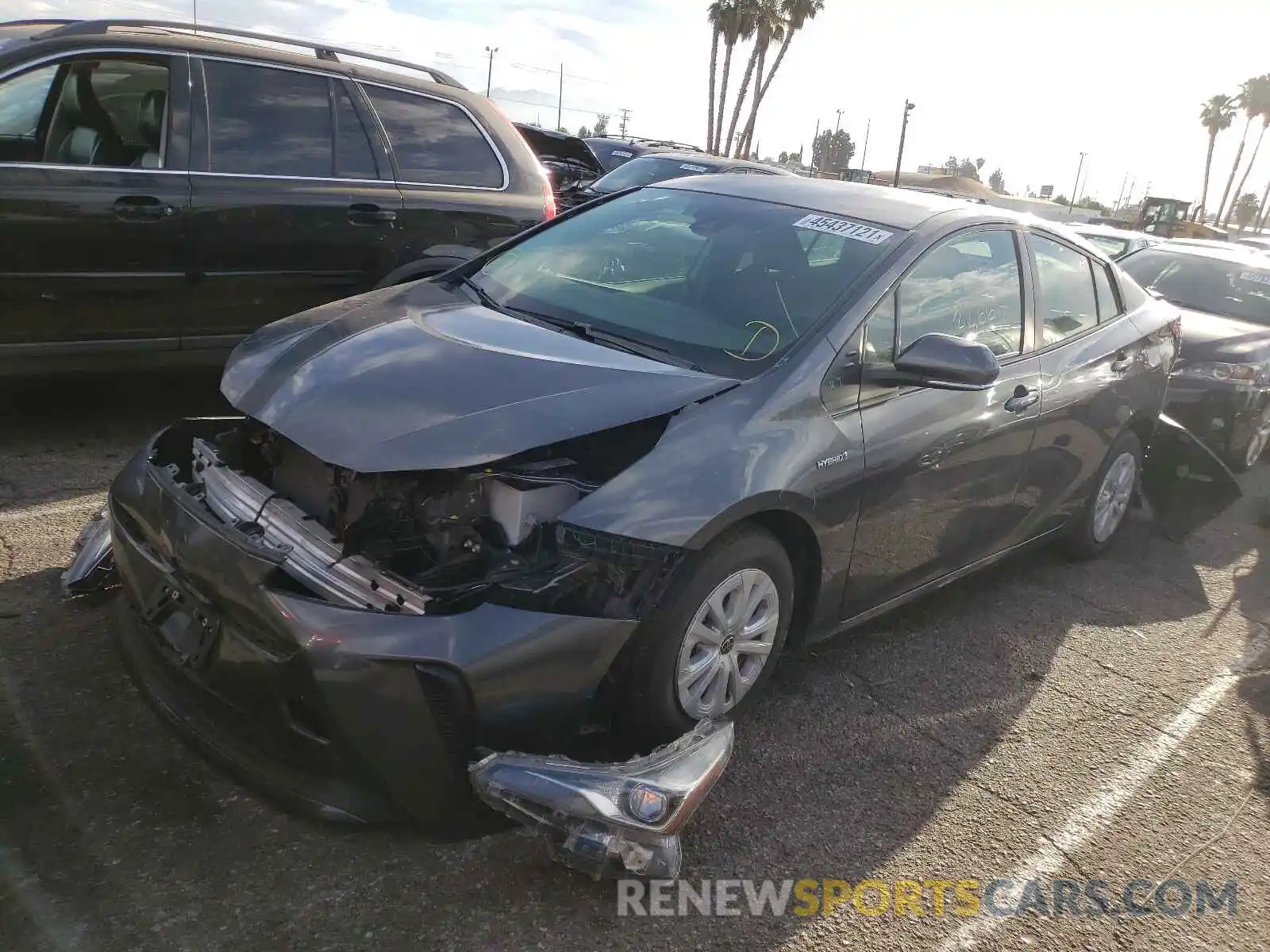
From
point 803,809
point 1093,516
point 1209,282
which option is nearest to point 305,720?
point 803,809

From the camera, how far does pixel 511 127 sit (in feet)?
20.4

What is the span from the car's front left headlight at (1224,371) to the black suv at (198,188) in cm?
470

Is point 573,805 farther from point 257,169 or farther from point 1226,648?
point 257,169

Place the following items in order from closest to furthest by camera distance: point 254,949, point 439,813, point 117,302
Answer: point 254,949
point 439,813
point 117,302

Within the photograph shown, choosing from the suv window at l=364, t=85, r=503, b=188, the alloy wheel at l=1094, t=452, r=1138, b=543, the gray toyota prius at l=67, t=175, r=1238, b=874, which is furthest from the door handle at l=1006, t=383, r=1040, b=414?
the suv window at l=364, t=85, r=503, b=188

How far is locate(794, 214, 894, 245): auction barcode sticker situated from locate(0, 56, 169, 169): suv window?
3.19m

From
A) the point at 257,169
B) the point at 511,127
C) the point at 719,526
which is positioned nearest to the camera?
the point at 719,526

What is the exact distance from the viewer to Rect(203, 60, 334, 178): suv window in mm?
5023

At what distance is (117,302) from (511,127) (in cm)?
259

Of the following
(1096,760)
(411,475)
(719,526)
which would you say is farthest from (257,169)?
(1096,760)

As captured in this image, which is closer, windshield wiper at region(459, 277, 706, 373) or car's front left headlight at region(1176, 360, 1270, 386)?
windshield wiper at region(459, 277, 706, 373)

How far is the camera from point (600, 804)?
229 centimetres

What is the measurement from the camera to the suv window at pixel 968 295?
3.47m

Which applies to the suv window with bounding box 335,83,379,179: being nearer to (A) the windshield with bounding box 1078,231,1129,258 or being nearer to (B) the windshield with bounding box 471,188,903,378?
(B) the windshield with bounding box 471,188,903,378
